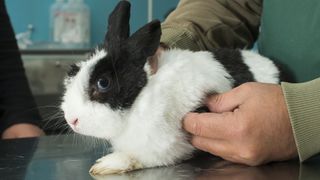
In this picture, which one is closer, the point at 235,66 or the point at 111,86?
the point at 111,86

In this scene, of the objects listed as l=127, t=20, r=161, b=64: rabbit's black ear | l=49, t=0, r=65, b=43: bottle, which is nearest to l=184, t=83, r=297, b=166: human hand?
l=127, t=20, r=161, b=64: rabbit's black ear

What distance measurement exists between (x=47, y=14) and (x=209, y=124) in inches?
76.4

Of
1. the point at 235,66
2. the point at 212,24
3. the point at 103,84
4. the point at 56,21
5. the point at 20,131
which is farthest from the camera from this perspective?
the point at 56,21

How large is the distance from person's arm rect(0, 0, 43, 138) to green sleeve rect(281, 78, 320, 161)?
0.91 meters

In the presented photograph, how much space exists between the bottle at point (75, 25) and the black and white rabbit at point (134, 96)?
1.75 meters

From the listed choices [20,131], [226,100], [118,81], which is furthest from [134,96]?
[20,131]

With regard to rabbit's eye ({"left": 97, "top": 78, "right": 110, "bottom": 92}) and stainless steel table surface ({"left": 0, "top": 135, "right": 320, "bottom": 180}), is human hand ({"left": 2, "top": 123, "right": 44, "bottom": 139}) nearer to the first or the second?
stainless steel table surface ({"left": 0, "top": 135, "right": 320, "bottom": 180})

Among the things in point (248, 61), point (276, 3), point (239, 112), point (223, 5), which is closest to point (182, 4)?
point (223, 5)

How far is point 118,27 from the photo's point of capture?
0.73m

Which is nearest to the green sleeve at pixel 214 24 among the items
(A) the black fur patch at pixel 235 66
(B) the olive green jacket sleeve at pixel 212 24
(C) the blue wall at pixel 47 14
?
(B) the olive green jacket sleeve at pixel 212 24

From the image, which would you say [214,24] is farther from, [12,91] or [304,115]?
[12,91]

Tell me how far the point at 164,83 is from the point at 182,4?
0.52 m

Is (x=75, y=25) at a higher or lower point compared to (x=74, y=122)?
lower

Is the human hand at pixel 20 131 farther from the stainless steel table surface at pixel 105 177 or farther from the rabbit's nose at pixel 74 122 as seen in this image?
the rabbit's nose at pixel 74 122
